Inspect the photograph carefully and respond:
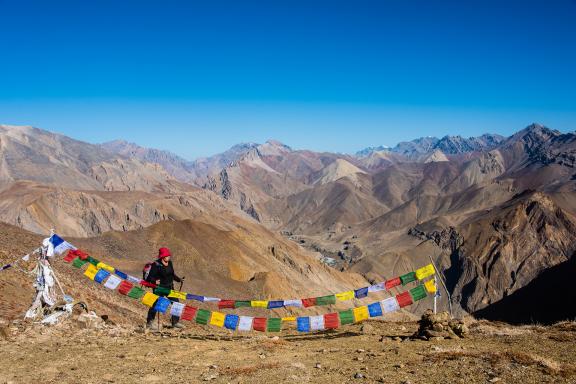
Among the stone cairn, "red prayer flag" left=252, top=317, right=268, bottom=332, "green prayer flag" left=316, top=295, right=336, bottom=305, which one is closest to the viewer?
the stone cairn

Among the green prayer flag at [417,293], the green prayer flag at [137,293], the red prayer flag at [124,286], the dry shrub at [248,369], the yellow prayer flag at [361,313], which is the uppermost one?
the green prayer flag at [417,293]

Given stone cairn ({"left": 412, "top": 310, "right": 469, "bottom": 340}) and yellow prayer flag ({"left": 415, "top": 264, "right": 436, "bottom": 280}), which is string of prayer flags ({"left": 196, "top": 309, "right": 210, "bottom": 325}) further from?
yellow prayer flag ({"left": 415, "top": 264, "right": 436, "bottom": 280})

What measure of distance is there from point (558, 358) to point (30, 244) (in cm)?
2566

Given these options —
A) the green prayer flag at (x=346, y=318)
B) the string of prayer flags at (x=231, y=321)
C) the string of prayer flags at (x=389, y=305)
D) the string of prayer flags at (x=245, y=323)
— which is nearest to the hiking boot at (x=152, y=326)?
the string of prayer flags at (x=231, y=321)

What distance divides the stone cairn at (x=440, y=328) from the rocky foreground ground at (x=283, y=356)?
112 mm

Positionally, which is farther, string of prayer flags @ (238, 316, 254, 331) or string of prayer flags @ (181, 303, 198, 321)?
string of prayer flags @ (181, 303, 198, 321)

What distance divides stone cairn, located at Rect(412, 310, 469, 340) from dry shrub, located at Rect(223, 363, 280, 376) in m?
4.43

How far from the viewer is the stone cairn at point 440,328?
1248 centimetres

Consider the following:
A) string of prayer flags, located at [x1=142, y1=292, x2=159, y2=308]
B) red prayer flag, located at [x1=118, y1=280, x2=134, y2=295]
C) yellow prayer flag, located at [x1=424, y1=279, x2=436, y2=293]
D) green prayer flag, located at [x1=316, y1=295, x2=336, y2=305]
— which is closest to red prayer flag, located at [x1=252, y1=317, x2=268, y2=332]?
green prayer flag, located at [x1=316, y1=295, x2=336, y2=305]

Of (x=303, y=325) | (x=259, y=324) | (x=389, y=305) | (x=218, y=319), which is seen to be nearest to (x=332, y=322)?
(x=303, y=325)

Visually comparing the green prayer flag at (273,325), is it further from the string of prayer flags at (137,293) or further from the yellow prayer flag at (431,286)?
the yellow prayer flag at (431,286)

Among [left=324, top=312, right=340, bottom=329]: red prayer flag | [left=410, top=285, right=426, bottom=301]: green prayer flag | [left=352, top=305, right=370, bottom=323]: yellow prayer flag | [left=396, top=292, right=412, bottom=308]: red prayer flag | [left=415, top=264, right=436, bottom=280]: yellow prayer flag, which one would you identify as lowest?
[left=324, top=312, right=340, bottom=329]: red prayer flag

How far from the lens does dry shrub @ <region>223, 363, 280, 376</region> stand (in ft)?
31.9

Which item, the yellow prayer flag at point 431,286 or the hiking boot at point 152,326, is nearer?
the hiking boot at point 152,326
